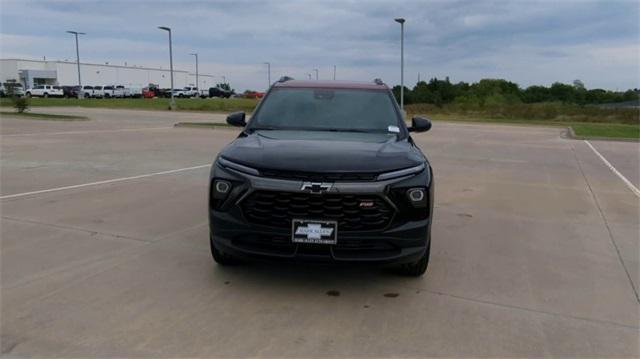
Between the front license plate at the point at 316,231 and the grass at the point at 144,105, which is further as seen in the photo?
the grass at the point at 144,105

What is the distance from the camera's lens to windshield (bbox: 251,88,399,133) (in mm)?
5434

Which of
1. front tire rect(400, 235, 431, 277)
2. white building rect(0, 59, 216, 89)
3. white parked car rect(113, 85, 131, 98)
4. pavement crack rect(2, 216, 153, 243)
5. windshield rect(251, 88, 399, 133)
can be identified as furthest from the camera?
white building rect(0, 59, 216, 89)

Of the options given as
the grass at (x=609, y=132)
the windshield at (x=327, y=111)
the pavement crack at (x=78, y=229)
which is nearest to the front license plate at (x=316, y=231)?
the windshield at (x=327, y=111)

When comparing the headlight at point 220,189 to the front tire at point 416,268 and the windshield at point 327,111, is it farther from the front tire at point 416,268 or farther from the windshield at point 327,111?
the front tire at point 416,268

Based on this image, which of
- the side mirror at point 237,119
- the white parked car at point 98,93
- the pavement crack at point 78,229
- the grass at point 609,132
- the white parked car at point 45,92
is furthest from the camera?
the white parked car at point 98,93

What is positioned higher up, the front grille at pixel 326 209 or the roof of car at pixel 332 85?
the roof of car at pixel 332 85

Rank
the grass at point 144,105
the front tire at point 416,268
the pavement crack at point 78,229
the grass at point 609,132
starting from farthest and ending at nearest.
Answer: the grass at point 144,105, the grass at point 609,132, the pavement crack at point 78,229, the front tire at point 416,268

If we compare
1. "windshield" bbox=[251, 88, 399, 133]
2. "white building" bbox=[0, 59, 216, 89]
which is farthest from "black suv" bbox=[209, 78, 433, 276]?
"white building" bbox=[0, 59, 216, 89]

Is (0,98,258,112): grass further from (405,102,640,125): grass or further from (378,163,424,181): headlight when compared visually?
(378,163,424,181): headlight

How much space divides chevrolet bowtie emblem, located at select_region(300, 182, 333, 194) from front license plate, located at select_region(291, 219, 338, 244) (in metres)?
0.22

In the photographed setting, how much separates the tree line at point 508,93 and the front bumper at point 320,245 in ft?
253

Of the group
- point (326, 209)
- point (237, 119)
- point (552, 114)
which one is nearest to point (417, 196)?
point (326, 209)

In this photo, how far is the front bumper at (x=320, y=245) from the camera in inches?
159

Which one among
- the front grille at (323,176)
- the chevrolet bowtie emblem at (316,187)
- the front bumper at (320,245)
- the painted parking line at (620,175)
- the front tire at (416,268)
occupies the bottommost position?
the painted parking line at (620,175)
